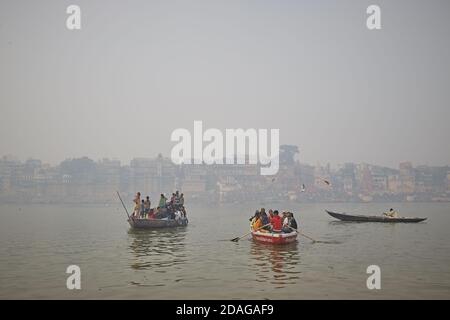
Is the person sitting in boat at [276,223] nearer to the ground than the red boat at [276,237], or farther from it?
farther from it

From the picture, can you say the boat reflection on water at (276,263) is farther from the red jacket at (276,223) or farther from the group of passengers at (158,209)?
the group of passengers at (158,209)

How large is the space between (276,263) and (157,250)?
23.7ft

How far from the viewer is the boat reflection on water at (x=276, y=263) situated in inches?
653

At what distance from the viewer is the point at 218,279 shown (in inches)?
661

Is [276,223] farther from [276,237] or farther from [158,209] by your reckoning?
[158,209]

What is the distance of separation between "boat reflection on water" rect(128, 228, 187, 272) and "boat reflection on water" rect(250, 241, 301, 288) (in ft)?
11.5

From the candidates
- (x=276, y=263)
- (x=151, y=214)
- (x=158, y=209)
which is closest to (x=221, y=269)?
(x=276, y=263)

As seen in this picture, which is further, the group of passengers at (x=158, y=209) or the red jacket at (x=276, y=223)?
the group of passengers at (x=158, y=209)

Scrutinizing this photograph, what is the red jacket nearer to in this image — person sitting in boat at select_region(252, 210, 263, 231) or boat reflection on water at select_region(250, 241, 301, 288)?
boat reflection on water at select_region(250, 241, 301, 288)

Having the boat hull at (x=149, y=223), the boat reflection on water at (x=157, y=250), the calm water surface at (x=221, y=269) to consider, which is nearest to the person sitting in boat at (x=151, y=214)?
the boat hull at (x=149, y=223)

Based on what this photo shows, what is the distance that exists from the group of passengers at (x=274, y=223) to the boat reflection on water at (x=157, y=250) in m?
4.42

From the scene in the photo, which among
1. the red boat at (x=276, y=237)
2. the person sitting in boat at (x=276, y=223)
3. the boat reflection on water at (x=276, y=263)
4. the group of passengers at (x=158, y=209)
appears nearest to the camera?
the boat reflection on water at (x=276, y=263)
